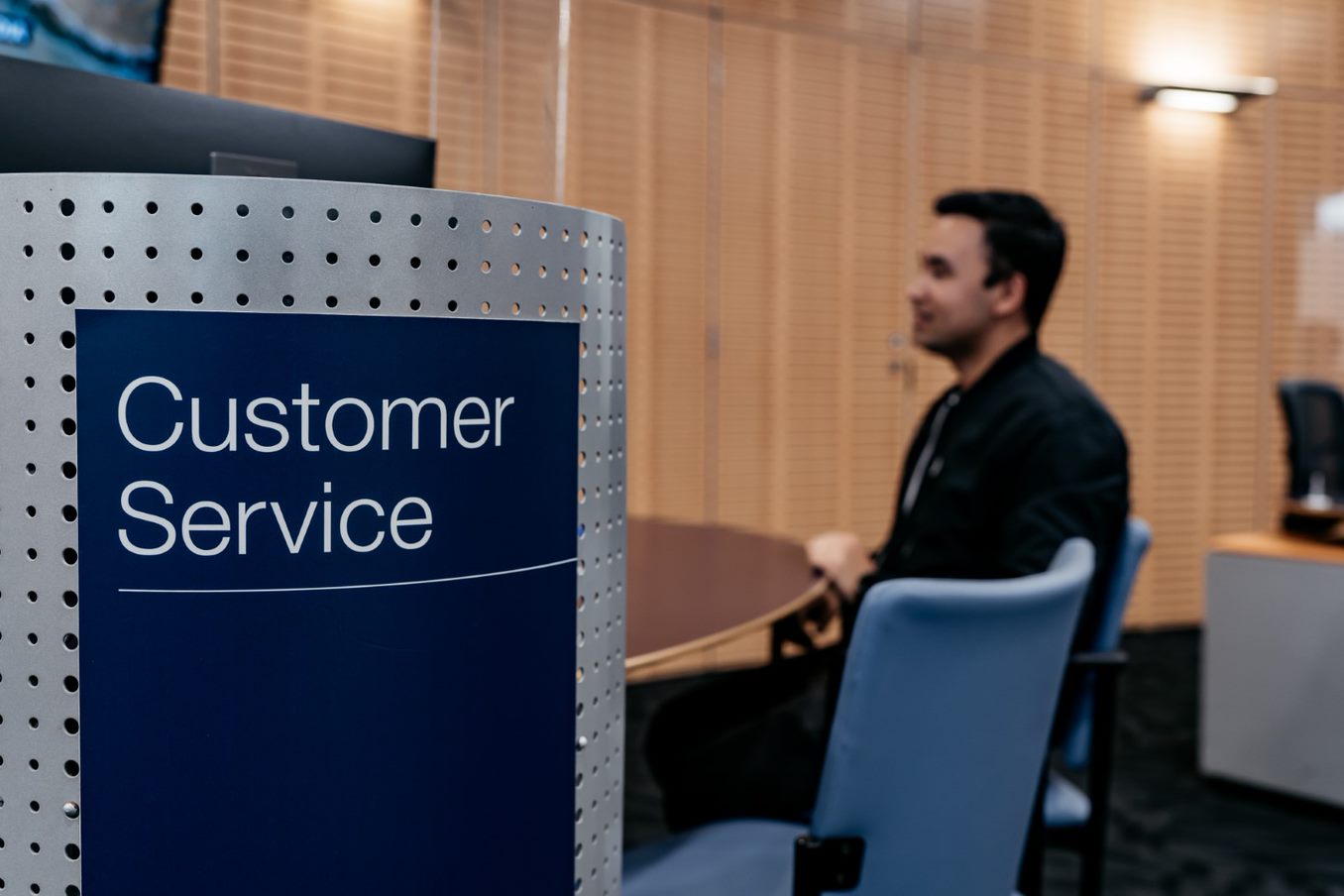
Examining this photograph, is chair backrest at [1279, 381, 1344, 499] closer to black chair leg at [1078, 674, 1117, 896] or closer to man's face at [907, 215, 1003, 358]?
man's face at [907, 215, 1003, 358]

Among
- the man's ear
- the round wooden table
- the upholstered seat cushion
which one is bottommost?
the upholstered seat cushion

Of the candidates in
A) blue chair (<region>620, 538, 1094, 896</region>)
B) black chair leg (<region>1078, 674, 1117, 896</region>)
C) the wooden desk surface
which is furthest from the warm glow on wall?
blue chair (<region>620, 538, 1094, 896</region>)

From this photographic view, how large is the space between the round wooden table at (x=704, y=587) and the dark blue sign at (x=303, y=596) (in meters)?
0.51

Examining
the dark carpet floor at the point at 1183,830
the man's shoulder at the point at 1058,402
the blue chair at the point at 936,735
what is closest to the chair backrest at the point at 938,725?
the blue chair at the point at 936,735

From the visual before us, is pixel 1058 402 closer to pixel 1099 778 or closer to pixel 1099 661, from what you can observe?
pixel 1099 661

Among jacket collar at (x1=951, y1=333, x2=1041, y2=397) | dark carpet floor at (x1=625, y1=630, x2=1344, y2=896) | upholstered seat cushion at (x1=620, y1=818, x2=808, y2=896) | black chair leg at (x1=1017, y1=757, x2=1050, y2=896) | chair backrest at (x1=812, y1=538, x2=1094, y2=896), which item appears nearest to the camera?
chair backrest at (x1=812, y1=538, x2=1094, y2=896)

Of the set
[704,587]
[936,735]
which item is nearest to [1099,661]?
[704,587]

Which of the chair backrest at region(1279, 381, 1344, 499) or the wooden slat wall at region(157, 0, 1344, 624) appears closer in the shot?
the wooden slat wall at region(157, 0, 1344, 624)

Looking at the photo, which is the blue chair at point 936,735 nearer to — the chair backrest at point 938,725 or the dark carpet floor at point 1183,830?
the chair backrest at point 938,725

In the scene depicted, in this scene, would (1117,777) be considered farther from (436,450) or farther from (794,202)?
(436,450)

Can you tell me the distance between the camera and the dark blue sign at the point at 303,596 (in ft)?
2.17

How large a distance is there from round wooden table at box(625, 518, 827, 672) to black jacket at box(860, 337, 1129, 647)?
0.20 m

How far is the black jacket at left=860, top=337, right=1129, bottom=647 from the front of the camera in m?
1.85

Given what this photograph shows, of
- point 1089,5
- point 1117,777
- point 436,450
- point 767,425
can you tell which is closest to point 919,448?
point 1117,777
